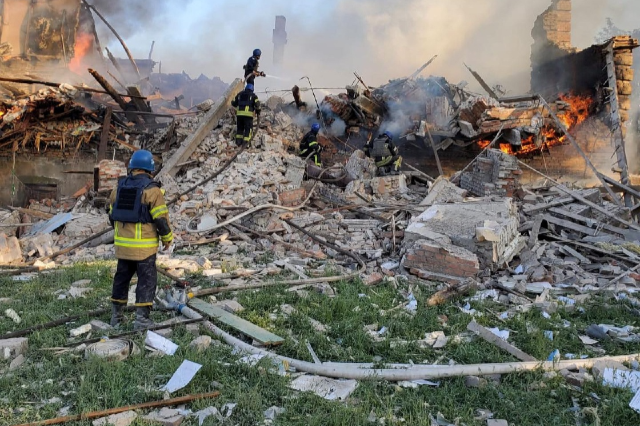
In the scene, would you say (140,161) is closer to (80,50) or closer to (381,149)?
(381,149)

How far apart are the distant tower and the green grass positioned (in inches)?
1290

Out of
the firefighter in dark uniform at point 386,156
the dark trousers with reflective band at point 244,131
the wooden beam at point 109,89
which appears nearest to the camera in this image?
the dark trousers with reflective band at point 244,131

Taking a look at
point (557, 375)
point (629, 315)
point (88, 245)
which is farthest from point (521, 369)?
point (88, 245)

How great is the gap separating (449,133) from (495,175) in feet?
9.64

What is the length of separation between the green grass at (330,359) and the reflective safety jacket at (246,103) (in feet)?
23.4

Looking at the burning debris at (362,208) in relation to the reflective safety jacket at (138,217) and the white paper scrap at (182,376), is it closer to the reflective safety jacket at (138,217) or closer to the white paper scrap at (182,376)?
the white paper scrap at (182,376)

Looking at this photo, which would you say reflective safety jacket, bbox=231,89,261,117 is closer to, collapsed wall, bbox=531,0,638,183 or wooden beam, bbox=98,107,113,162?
wooden beam, bbox=98,107,113,162

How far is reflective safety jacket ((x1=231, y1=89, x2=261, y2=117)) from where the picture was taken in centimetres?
1121

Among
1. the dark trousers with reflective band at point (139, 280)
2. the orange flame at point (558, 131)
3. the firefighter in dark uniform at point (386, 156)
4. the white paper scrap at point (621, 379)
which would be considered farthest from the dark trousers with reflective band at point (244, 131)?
the white paper scrap at point (621, 379)

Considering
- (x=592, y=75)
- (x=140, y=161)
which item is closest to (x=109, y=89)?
(x=140, y=161)

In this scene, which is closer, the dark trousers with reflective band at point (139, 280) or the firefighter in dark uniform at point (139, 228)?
the firefighter in dark uniform at point (139, 228)

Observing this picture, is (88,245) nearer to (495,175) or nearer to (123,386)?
(123,386)

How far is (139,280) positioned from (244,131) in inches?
309

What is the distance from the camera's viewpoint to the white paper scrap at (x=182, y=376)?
327cm
